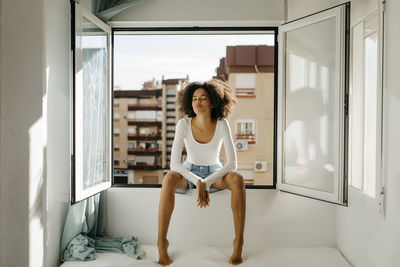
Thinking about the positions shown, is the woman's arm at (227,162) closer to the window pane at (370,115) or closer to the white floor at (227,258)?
the white floor at (227,258)

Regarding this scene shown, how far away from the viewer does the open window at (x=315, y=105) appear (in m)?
2.28

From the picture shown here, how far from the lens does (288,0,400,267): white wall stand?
180 centimetres

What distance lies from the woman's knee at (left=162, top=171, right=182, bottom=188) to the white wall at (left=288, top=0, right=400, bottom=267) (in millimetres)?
1211

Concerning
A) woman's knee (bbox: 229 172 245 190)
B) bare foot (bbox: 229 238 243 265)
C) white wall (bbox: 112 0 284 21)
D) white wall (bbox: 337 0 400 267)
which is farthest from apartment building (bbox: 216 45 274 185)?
white wall (bbox: 337 0 400 267)

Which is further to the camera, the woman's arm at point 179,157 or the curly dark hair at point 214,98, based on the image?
the curly dark hair at point 214,98

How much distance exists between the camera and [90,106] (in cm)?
251

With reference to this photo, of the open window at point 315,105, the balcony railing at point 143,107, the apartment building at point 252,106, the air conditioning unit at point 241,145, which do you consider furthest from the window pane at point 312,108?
the balcony railing at point 143,107

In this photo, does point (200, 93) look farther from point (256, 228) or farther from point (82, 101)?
point (256, 228)

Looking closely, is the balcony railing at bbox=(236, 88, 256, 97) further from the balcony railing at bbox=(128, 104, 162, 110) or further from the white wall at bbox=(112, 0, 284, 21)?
the white wall at bbox=(112, 0, 284, 21)

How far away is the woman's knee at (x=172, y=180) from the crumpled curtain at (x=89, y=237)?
573 millimetres

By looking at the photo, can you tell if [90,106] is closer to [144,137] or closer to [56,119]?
[56,119]

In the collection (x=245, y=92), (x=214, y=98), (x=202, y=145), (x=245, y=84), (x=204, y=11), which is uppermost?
(x=204, y=11)

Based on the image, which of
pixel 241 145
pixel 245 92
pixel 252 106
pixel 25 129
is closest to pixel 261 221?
pixel 25 129

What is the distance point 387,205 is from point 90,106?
2.01m
